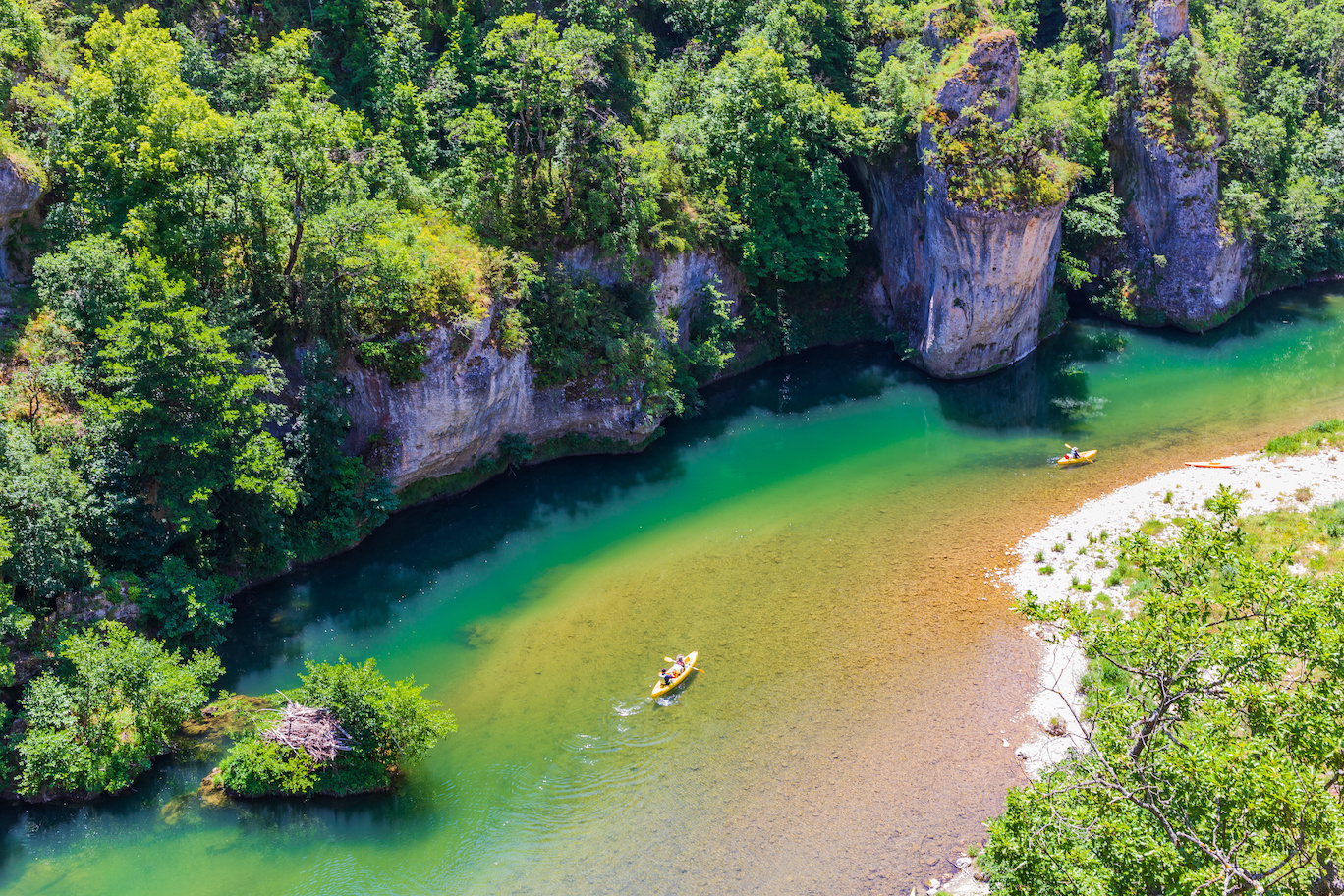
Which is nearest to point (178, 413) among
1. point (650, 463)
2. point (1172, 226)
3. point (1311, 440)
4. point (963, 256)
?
point (650, 463)

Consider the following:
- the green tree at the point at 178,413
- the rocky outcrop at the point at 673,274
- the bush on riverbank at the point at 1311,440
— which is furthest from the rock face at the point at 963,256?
the green tree at the point at 178,413

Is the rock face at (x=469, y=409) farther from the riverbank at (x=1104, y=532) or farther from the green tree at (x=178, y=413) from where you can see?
the riverbank at (x=1104, y=532)

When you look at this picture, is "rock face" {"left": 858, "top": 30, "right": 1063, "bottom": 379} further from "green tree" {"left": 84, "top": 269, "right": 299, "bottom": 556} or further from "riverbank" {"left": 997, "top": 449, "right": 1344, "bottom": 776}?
"green tree" {"left": 84, "top": 269, "right": 299, "bottom": 556}

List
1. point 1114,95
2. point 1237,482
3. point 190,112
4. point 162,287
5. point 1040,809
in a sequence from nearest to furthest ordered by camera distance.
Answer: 1. point 1040,809
2. point 162,287
3. point 190,112
4. point 1237,482
5. point 1114,95

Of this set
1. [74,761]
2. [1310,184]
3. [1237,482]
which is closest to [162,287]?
[74,761]

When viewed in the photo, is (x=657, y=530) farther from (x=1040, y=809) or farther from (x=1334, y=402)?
(x=1334, y=402)

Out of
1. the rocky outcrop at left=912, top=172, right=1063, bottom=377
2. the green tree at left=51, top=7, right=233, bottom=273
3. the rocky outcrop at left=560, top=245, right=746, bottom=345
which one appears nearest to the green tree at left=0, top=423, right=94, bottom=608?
the green tree at left=51, top=7, right=233, bottom=273
